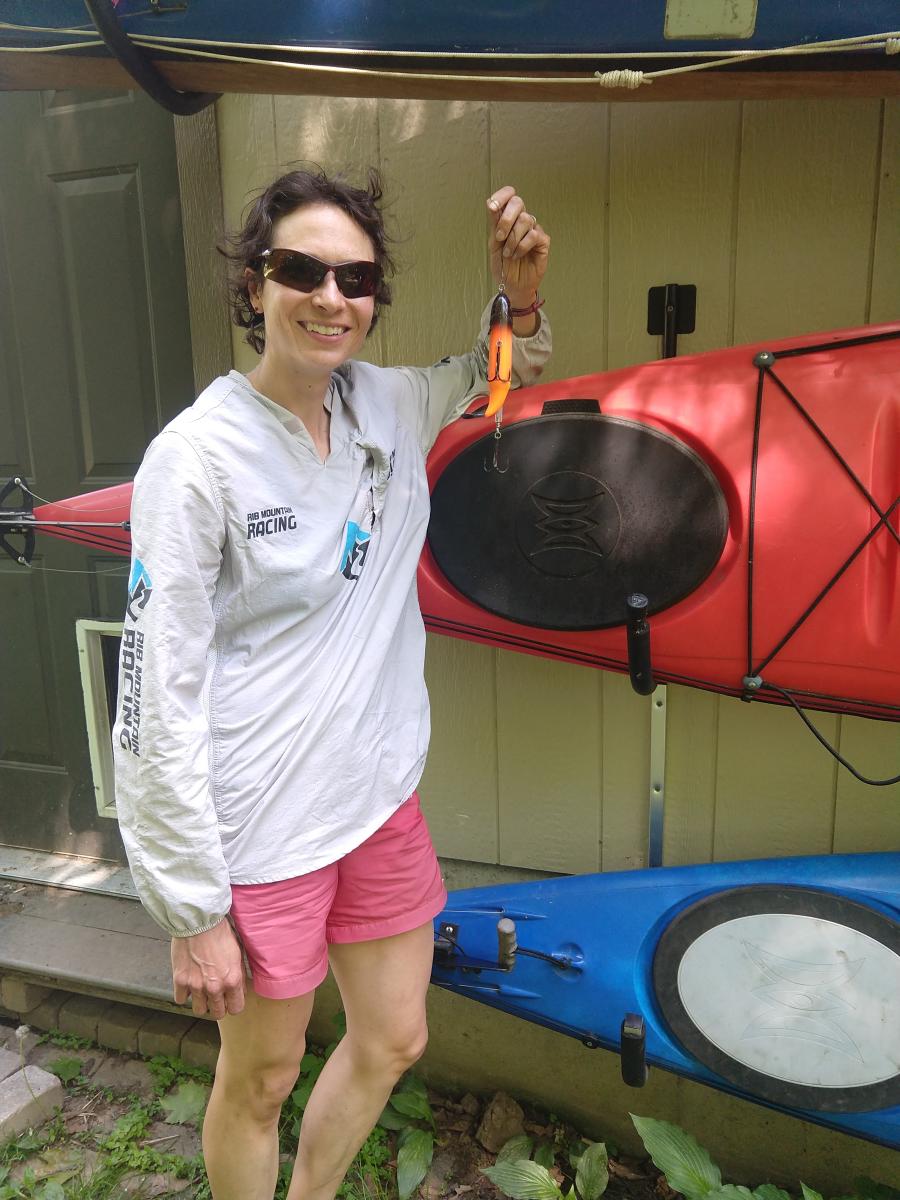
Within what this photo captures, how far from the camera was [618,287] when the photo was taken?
171 centimetres

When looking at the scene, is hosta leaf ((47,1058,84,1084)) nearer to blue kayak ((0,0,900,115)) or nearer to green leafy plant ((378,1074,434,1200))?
green leafy plant ((378,1074,434,1200))

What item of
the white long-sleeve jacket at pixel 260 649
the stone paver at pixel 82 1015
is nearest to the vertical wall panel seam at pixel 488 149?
the white long-sleeve jacket at pixel 260 649

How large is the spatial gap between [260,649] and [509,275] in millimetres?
707

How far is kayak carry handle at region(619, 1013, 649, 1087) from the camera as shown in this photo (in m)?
1.46

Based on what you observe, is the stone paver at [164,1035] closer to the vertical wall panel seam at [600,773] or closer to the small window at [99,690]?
the small window at [99,690]

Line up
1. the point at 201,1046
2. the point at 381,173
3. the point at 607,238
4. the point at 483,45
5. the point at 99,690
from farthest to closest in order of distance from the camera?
1. the point at 99,690
2. the point at 201,1046
3. the point at 381,173
4. the point at 607,238
5. the point at 483,45

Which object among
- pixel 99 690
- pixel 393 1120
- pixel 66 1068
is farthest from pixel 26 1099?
pixel 99 690

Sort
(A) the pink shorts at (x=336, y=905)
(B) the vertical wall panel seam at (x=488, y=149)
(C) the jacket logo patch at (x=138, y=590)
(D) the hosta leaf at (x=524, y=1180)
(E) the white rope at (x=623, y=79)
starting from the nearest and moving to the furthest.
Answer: (C) the jacket logo patch at (x=138, y=590)
(A) the pink shorts at (x=336, y=905)
(E) the white rope at (x=623, y=79)
(D) the hosta leaf at (x=524, y=1180)
(B) the vertical wall panel seam at (x=488, y=149)

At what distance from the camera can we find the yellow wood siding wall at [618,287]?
5.18 feet

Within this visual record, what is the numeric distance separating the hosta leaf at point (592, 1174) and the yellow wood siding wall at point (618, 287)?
1.77 feet

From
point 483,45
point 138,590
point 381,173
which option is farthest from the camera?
point 381,173

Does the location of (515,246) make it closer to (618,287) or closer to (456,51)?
(456,51)

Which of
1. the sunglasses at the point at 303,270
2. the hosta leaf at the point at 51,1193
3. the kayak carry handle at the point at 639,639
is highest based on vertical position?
the sunglasses at the point at 303,270

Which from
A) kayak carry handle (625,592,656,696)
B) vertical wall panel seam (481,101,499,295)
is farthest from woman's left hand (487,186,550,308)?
kayak carry handle (625,592,656,696)
